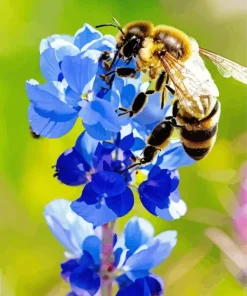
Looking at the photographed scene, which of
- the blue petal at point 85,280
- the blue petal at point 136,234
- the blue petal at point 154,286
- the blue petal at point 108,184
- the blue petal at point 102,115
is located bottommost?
the blue petal at point 85,280

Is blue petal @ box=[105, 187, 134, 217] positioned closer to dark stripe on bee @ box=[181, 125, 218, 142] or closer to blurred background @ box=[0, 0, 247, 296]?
dark stripe on bee @ box=[181, 125, 218, 142]

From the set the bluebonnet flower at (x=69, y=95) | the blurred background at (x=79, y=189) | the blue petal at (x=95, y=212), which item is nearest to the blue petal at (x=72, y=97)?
the bluebonnet flower at (x=69, y=95)

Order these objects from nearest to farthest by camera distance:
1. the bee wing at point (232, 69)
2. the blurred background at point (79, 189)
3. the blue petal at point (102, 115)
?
the blue petal at point (102, 115) < the bee wing at point (232, 69) < the blurred background at point (79, 189)

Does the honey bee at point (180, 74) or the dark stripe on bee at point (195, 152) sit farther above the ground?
the honey bee at point (180, 74)

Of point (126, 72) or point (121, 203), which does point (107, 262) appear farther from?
point (126, 72)

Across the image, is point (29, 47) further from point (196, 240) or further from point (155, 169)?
point (155, 169)

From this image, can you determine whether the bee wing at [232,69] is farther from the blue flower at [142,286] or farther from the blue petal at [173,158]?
the blue flower at [142,286]

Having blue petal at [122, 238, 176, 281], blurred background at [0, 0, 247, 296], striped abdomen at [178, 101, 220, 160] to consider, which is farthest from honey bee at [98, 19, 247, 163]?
blurred background at [0, 0, 247, 296]
